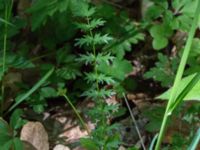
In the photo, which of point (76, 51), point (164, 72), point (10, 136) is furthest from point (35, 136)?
point (76, 51)

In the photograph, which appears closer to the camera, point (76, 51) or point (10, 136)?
point (10, 136)

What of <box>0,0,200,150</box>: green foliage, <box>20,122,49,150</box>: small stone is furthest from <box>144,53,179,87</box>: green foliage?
<box>20,122,49,150</box>: small stone

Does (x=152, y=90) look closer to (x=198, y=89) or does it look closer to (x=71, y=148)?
(x=71, y=148)

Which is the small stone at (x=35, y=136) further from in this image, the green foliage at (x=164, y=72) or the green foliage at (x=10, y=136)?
the green foliage at (x=164, y=72)

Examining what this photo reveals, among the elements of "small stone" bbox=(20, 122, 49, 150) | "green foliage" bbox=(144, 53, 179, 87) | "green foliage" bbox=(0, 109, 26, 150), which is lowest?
"small stone" bbox=(20, 122, 49, 150)

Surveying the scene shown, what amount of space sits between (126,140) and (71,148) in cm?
26

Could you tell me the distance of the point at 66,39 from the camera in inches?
106

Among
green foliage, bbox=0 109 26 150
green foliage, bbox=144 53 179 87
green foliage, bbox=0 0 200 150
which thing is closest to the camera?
green foliage, bbox=0 109 26 150

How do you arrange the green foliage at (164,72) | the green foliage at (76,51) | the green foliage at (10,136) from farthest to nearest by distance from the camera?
the green foliage at (164,72)
the green foliage at (76,51)
the green foliage at (10,136)

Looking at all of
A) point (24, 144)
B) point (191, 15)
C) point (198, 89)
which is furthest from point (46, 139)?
point (191, 15)

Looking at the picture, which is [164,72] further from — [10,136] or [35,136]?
[10,136]

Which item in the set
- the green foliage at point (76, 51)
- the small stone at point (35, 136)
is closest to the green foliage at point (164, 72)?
the green foliage at point (76, 51)

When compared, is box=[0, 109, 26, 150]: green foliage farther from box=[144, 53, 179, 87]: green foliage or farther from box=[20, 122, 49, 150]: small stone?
box=[144, 53, 179, 87]: green foliage

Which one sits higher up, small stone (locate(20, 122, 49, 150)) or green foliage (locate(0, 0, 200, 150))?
green foliage (locate(0, 0, 200, 150))
